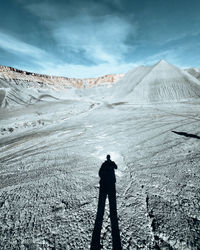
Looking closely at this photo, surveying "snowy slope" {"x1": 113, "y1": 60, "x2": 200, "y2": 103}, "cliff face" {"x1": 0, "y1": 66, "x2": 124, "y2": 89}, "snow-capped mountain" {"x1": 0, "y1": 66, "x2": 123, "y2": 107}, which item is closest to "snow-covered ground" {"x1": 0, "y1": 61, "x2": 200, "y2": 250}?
"snowy slope" {"x1": 113, "y1": 60, "x2": 200, "y2": 103}

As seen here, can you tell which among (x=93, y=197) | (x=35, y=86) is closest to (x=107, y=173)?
(x=93, y=197)

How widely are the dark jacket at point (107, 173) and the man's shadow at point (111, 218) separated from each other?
13 centimetres

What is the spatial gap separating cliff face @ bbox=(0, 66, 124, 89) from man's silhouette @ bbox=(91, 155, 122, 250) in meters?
61.7

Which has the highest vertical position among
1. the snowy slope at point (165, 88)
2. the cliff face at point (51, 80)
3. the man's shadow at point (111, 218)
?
the cliff face at point (51, 80)

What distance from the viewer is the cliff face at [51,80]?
54312 mm

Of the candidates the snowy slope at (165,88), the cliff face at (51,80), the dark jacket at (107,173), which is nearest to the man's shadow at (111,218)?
the dark jacket at (107,173)

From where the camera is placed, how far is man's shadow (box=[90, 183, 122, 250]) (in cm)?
158

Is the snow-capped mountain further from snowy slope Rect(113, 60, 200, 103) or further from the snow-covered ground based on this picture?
the snow-covered ground

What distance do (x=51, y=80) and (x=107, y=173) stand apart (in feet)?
265

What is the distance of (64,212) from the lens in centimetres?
199

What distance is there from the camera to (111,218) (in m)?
1.86

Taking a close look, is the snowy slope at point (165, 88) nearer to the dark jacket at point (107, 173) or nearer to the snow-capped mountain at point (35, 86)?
the dark jacket at point (107, 173)

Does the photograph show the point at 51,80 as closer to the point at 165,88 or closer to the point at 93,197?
the point at 165,88

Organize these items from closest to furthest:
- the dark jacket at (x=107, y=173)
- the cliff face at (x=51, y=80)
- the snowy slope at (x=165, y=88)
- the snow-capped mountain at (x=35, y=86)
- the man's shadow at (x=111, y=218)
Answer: the man's shadow at (x=111, y=218) → the dark jacket at (x=107, y=173) → the snowy slope at (x=165, y=88) → the snow-capped mountain at (x=35, y=86) → the cliff face at (x=51, y=80)
